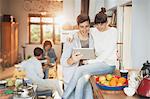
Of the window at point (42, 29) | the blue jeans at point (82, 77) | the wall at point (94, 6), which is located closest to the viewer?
the blue jeans at point (82, 77)

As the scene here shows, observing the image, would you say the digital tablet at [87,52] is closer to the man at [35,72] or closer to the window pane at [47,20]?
the man at [35,72]

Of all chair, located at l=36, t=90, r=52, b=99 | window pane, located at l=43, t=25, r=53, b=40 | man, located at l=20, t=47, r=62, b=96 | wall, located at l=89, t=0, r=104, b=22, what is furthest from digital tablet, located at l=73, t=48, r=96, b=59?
window pane, located at l=43, t=25, r=53, b=40

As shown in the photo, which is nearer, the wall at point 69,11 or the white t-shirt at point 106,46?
the white t-shirt at point 106,46

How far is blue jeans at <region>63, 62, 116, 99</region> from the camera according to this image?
2.40 m

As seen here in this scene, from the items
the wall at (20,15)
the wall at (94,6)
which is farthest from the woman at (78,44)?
the wall at (20,15)

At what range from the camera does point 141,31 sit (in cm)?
340

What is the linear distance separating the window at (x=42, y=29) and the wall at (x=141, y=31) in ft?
24.9

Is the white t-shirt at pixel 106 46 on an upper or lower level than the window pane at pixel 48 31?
lower

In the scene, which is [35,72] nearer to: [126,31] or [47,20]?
[126,31]

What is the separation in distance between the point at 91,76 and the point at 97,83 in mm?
410

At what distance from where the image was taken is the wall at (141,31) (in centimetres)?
336

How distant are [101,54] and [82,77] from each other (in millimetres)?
351

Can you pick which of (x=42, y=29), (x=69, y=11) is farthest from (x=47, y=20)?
(x=69, y=11)

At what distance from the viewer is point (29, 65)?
363cm
